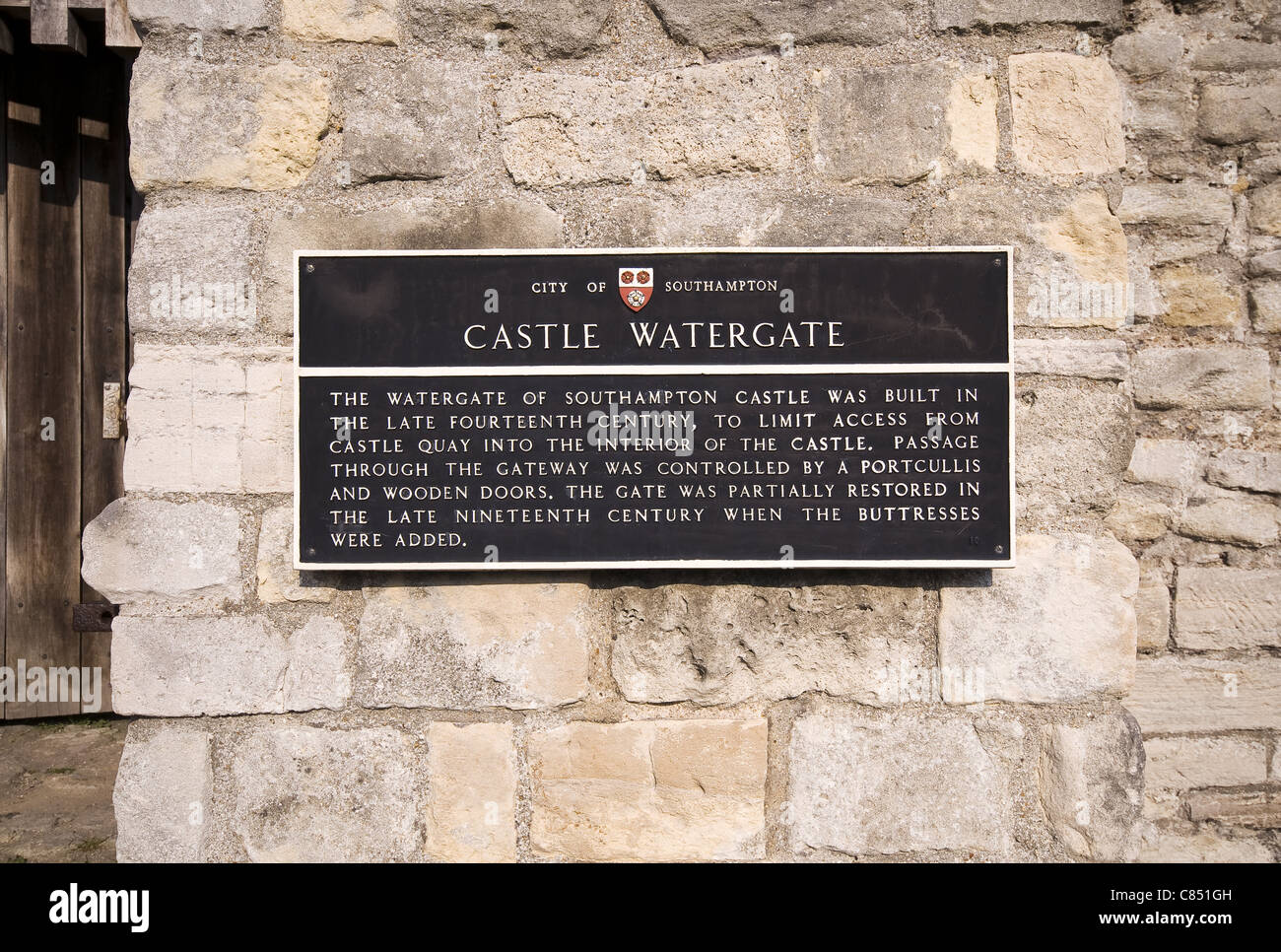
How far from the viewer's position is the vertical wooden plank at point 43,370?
11.4 ft

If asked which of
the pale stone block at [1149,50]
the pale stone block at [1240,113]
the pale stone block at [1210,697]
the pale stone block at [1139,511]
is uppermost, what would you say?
the pale stone block at [1149,50]

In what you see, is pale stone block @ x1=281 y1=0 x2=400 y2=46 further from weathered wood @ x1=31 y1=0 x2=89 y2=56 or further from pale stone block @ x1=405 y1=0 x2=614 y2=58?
weathered wood @ x1=31 y1=0 x2=89 y2=56

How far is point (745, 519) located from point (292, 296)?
1288 millimetres

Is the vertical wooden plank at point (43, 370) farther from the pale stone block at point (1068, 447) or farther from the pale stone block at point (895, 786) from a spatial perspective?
the pale stone block at point (1068, 447)

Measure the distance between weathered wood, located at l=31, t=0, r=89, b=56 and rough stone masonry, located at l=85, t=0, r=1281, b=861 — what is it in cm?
131

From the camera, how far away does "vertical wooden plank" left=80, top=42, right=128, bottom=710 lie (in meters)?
3.51

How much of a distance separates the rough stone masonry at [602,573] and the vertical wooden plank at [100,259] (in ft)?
5.44

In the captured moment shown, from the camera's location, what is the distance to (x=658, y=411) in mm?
2074

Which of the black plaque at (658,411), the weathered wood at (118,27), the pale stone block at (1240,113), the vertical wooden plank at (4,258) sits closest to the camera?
the black plaque at (658,411)

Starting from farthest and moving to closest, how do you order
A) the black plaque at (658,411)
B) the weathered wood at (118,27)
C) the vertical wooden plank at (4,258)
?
1. the vertical wooden plank at (4,258)
2. the weathered wood at (118,27)
3. the black plaque at (658,411)

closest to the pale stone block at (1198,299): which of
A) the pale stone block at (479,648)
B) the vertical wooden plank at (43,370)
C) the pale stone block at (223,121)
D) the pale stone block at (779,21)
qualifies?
the pale stone block at (779,21)

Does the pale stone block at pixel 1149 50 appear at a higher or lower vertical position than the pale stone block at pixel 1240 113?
higher

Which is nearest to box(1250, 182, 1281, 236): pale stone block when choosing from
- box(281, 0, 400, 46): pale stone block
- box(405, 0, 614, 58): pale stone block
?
box(405, 0, 614, 58): pale stone block

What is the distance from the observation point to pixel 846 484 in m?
2.08
